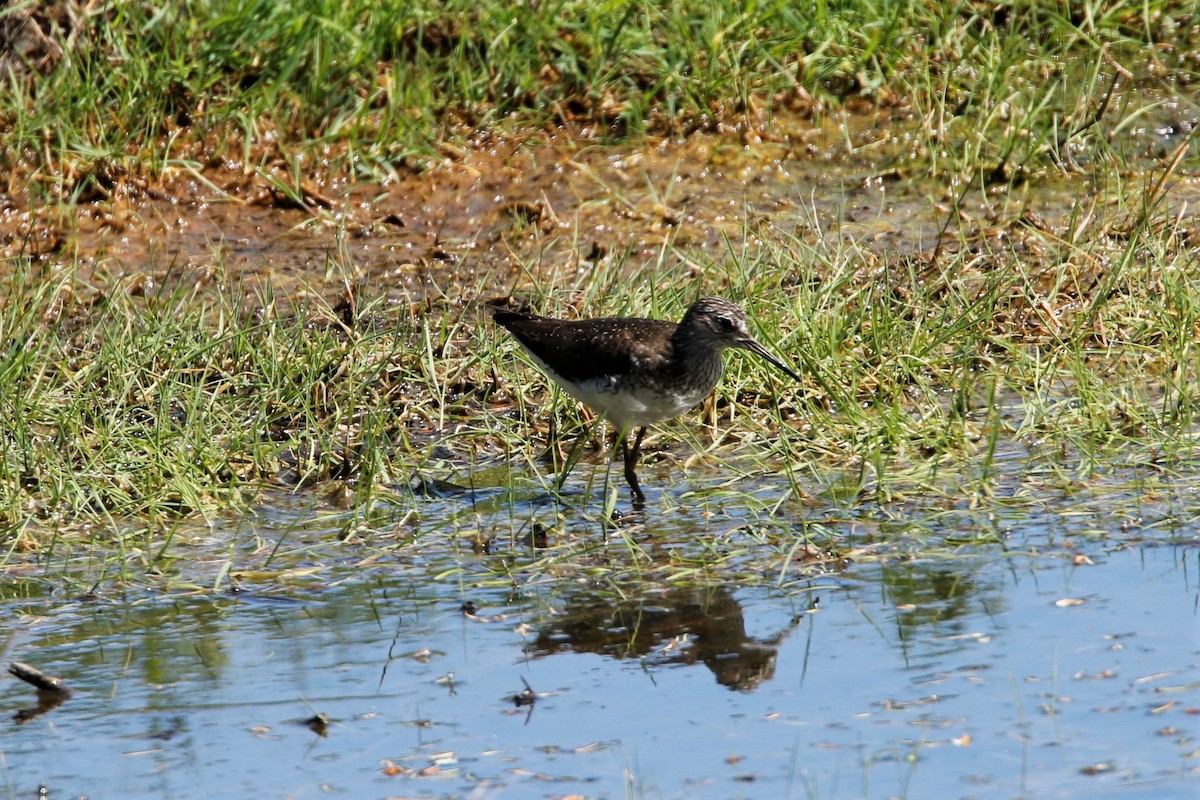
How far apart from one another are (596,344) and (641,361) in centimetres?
26

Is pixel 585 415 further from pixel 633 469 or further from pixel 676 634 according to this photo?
pixel 676 634

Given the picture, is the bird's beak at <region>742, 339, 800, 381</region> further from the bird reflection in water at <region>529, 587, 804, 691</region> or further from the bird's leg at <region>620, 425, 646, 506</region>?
the bird reflection in water at <region>529, 587, 804, 691</region>

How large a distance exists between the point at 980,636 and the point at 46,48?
7.02 meters

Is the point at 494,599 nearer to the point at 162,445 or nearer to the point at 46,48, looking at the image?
the point at 162,445

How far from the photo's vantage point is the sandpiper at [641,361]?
7.04 m

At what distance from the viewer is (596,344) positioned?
722 cm

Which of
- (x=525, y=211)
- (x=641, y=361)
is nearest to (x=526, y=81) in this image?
(x=525, y=211)

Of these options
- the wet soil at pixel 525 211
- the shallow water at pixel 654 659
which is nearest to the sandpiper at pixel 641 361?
the shallow water at pixel 654 659

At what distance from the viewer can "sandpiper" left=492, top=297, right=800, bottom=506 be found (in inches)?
277

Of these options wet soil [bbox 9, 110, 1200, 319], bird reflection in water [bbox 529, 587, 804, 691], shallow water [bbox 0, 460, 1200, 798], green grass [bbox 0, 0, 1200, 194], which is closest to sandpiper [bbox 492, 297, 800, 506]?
shallow water [bbox 0, 460, 1200, 798]

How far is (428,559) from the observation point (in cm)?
650

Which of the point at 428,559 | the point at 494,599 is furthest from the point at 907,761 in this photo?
the point at 428,559

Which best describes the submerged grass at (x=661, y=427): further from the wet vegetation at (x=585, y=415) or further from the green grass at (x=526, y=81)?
the green grass at (x=526, y=81)

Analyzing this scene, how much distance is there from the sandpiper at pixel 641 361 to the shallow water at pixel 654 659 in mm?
468
